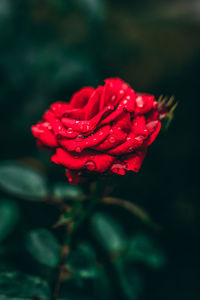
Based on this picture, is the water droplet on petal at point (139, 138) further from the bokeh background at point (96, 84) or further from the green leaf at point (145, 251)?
the green leaf at point (145, 251)

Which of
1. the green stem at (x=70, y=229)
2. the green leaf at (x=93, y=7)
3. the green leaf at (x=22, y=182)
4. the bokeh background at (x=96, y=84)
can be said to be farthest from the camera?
the bokeh background at (x=96, y=84)

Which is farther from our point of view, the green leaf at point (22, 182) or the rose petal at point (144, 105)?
the green leaf at point (22, 182)

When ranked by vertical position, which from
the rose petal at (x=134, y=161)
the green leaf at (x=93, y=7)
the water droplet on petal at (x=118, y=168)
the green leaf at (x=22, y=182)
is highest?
the green leaf at (x=93, y=7)

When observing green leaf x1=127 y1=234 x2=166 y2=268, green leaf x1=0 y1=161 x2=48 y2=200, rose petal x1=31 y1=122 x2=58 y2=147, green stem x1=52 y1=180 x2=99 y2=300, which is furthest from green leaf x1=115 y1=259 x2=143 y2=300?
rose petal x1=31 y1=122 x2=58 y2=147

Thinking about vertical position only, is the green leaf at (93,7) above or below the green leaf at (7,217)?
above

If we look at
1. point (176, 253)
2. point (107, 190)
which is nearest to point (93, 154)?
point (107, 190)

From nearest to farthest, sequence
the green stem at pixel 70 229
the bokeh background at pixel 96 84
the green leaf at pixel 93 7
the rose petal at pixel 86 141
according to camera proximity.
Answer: the rose petal at pixel 86 141
the green stem at pixel 70 229
the green leaf at pixel 93 7
the bokeh background at pixel 96 84

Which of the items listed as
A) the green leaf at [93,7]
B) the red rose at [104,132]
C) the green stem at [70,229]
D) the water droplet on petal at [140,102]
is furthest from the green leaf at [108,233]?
the green leaf at [93,7]
